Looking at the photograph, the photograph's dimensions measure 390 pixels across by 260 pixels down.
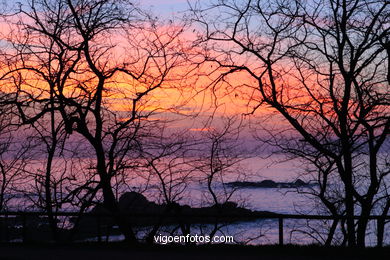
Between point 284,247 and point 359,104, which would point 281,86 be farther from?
point 284,247

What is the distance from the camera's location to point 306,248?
11430 mm

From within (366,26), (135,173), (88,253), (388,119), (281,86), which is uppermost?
(366,26)

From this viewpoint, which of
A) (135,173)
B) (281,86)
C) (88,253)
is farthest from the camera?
(135,173)

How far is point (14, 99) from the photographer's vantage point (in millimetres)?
15305

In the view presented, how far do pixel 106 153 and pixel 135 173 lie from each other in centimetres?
129

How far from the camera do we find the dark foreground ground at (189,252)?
419 inches

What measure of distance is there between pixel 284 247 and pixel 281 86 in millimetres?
5205

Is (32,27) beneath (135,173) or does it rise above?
above

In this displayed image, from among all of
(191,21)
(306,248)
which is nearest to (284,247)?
(306,248)

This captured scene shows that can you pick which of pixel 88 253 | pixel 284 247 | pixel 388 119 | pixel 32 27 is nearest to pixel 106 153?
pixel 32 27

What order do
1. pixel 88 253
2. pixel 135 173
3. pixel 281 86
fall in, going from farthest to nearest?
pixel 135 173 < pixel 281 86 < pixel 88 253

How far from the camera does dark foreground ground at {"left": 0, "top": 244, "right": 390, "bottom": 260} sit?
10.6 metres

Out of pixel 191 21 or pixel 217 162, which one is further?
pixel 217 162

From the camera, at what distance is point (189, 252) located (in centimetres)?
1133
